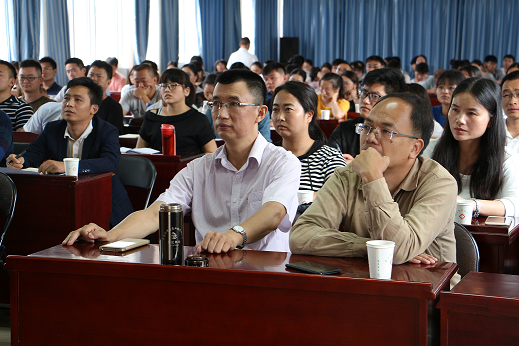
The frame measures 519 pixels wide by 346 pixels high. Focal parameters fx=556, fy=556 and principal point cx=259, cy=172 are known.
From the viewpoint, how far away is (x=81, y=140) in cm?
320

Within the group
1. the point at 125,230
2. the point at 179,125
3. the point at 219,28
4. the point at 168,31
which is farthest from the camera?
the point at 219,28

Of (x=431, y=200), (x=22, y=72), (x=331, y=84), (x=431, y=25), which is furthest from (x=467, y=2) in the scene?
(x=431, y=200)

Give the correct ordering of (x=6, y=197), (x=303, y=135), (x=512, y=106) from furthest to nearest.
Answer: (x=512, y=106), (x=303, y=135), (x=6, y=197)

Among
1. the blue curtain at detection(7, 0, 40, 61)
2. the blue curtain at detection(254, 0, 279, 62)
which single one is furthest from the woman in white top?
the blue curtain at detection(254, 0, 279, 62)

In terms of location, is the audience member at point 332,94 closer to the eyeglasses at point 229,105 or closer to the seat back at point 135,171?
the seat back at point 135,171

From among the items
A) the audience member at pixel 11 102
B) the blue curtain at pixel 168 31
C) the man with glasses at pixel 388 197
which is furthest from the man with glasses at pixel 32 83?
the blue curtain at pixel 168 31

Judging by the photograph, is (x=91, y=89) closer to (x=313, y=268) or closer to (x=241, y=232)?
(x=241, y=232)

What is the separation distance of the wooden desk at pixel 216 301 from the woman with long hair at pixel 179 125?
8.51 feet

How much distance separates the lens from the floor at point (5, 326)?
2480mm

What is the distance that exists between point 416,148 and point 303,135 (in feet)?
3.78

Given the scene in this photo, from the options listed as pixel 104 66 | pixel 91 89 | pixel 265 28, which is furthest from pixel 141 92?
pixel 265 28

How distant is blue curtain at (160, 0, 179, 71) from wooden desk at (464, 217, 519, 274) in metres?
10.1

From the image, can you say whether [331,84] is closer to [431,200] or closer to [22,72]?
[22,72]

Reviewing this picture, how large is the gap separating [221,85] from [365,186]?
0.78 metres
